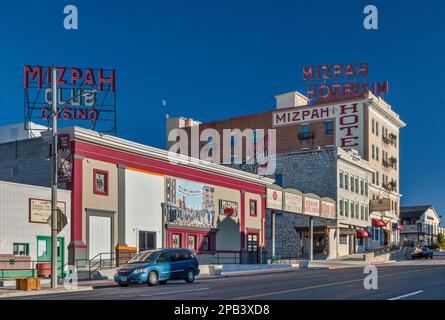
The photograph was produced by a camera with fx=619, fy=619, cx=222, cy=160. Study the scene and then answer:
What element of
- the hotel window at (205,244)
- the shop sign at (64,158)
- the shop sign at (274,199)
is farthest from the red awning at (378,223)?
the shop sign at (64,158)

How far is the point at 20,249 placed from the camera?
1275 inches

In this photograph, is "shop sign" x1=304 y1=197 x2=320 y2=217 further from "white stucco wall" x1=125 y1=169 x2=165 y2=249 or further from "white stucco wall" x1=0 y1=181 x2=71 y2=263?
"white stucco wall" x1=0 y1=181 x2=71 y2=263

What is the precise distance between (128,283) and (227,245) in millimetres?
23113

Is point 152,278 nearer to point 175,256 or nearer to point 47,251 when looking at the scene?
point 175,256

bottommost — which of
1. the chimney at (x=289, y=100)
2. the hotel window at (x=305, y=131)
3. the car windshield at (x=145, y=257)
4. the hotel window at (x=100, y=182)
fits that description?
the car windshield at (x=145, y=257)

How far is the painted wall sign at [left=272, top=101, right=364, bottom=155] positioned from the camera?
7756 cm

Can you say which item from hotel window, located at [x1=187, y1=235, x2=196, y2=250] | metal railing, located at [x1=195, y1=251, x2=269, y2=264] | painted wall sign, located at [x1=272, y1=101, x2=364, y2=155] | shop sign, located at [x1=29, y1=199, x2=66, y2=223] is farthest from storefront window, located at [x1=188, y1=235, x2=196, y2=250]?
painted wall sign, located at [x1=272, y1=101, x2=364, y2=155]

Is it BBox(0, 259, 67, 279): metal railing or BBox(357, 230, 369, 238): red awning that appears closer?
BBox(0, 259, 67, 279): metal railing

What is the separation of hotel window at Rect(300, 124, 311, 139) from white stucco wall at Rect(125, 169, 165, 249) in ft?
126

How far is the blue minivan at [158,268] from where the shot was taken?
2684cm

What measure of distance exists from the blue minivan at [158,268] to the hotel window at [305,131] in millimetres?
49743

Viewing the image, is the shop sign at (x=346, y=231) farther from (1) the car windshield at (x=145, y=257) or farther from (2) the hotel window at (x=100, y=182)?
(1) the car windshield at (x=145, y=257)

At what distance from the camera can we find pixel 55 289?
2491 centimetres
